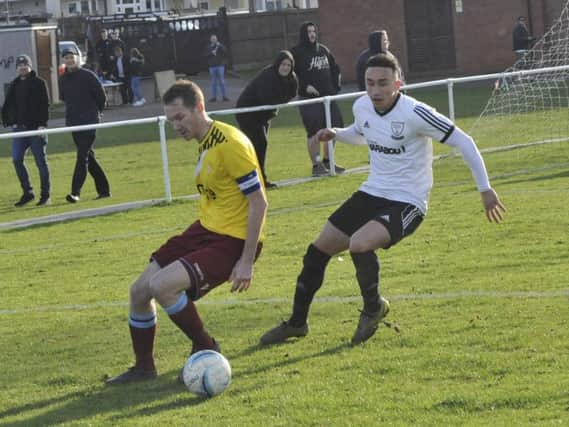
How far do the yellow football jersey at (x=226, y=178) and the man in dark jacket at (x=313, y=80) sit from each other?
1008cm

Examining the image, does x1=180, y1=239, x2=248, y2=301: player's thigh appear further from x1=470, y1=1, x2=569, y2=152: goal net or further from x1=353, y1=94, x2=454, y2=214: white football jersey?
x1=470, y1=1, x2=569, y2=152: goal net

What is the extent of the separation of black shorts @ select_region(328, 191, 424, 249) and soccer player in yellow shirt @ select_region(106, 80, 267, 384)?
0.90m

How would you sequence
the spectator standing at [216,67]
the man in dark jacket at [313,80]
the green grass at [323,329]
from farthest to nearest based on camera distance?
the spectator standing at [216,67] → the man in dark jacket at [313,80] → the green grass at [323,329]

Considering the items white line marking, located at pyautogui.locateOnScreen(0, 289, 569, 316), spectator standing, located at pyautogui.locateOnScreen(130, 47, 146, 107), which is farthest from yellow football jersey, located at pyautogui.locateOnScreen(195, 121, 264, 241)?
spectator standing, located at pyautogui.locateOnScreen(130, 47, 146, 107)

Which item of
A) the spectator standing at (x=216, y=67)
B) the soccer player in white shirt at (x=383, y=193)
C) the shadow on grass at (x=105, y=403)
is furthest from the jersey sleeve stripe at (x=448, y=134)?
the spectator standing at (x=216, y=67)

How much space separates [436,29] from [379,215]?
1474 inches

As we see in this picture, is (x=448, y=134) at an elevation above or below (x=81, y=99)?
below

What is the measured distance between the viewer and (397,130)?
7.96m

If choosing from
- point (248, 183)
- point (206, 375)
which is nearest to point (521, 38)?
point (248, 183)

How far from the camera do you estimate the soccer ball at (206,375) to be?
700 cm

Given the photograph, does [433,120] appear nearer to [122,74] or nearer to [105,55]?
[122,74]

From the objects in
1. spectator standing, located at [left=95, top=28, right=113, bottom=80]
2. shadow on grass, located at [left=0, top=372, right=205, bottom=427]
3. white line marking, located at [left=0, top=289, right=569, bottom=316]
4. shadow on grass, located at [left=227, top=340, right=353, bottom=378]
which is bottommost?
shadow on grass, located at [left=0, top=372, right=205, bottom=427]

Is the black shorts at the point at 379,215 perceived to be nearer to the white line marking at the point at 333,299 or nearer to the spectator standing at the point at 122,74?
the white line marking at the point at 333,299

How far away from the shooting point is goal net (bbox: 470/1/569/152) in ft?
64.3
